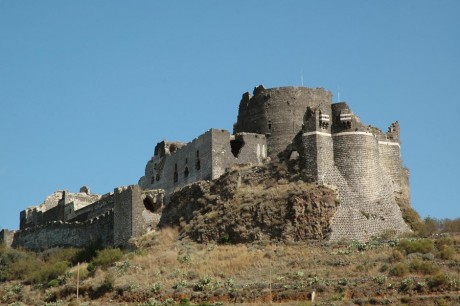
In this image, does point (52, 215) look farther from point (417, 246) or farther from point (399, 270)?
point (399, 270)

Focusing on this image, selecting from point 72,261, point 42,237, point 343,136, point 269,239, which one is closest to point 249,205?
point 269,239

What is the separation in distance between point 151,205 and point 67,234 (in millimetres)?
6437

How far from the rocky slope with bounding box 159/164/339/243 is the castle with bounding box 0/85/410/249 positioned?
834 mm

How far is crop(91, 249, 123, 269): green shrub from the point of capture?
57237 millimetres

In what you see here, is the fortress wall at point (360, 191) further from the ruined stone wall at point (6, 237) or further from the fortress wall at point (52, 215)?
the ruined stone wall at point (6, 237)

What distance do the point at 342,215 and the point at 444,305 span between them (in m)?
11.8

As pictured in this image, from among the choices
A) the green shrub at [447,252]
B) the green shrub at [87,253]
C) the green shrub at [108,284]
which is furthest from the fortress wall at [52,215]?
the green shrub at [447,252]

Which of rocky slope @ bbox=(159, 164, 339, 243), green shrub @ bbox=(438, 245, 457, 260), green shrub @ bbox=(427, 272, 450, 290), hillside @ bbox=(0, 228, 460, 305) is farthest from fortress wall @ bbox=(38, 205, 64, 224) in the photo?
green shrub @ bbox=(427, 272, 450, 290)

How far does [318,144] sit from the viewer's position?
56.2 metres

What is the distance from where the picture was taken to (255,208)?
183 ft

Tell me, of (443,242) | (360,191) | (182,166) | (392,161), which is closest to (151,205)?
(182,166)

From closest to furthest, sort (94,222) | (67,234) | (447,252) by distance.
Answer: (447,252), (94,222), (67,234)

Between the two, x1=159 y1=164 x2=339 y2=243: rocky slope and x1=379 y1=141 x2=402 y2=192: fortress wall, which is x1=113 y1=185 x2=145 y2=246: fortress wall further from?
x1=379 y1=141 x2=402 y2=192: fortress wall

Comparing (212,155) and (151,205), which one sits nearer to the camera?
(212,155)
